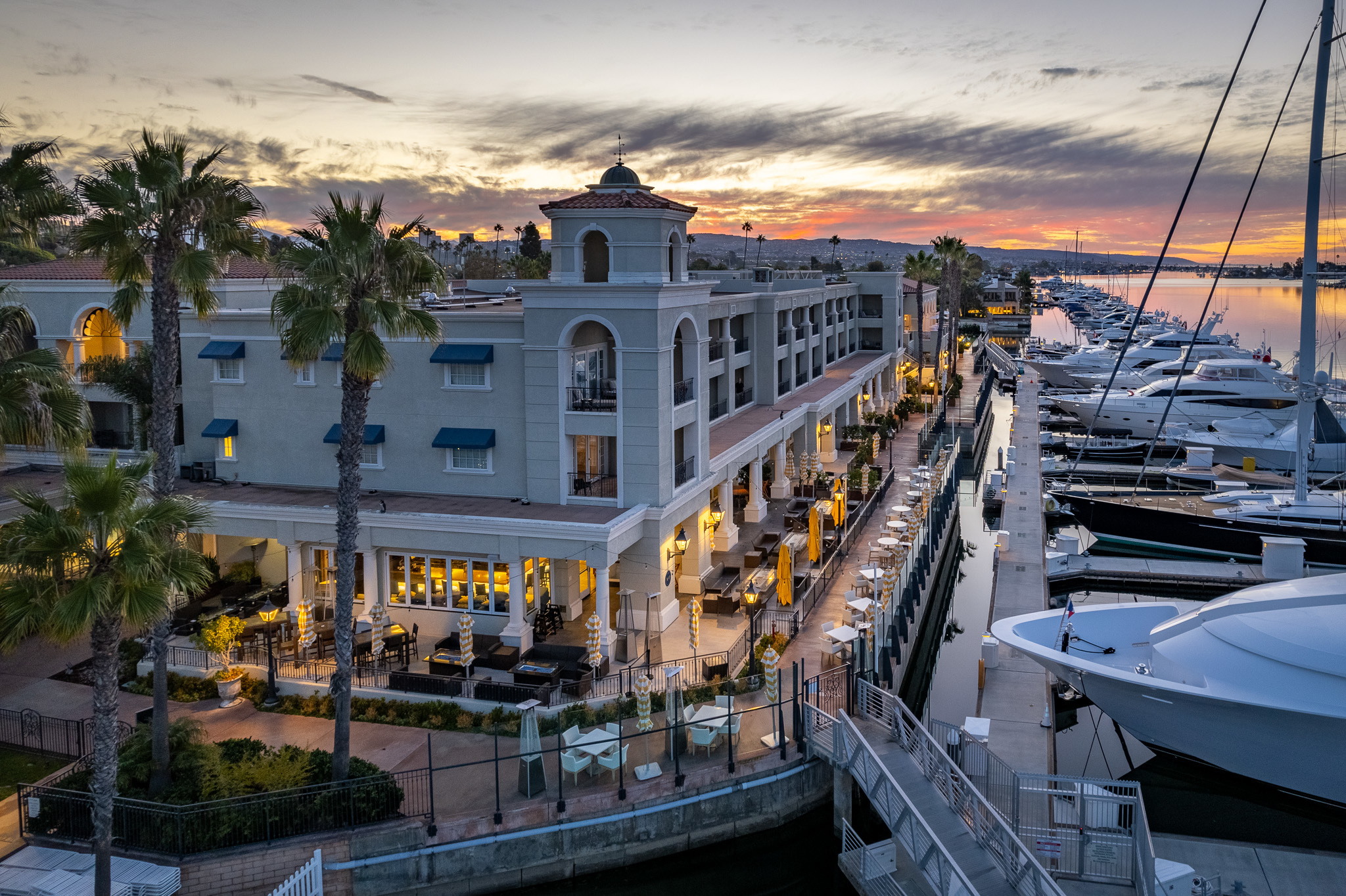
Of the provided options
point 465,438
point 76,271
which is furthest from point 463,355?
point 76,271

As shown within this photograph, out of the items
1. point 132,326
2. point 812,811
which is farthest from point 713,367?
point 812,811

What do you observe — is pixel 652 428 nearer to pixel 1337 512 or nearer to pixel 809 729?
pixel 809 729

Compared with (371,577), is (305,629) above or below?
below

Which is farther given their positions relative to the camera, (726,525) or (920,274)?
(920,274)

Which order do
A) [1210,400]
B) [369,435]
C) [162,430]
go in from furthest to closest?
[1210,400], [369,435], [162,430]

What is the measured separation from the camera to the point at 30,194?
68.2 feet

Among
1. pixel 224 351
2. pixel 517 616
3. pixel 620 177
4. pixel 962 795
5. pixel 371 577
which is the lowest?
pixel 962 795

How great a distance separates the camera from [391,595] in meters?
30.8

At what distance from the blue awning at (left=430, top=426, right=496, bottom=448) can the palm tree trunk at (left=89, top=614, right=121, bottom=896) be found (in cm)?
1517

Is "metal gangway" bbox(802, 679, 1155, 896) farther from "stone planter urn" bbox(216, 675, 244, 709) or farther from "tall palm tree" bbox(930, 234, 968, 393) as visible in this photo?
"tall palm tree" bbox(930, 234, 968, 393)

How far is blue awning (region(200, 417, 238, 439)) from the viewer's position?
33875 millimetres

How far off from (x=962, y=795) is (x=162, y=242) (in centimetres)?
1963

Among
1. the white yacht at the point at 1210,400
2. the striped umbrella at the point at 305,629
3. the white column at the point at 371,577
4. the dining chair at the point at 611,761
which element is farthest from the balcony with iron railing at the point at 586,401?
the white yacht at the point at 1210,400

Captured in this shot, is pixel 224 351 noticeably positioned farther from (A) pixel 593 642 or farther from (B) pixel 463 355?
(A) pixel 593 642
